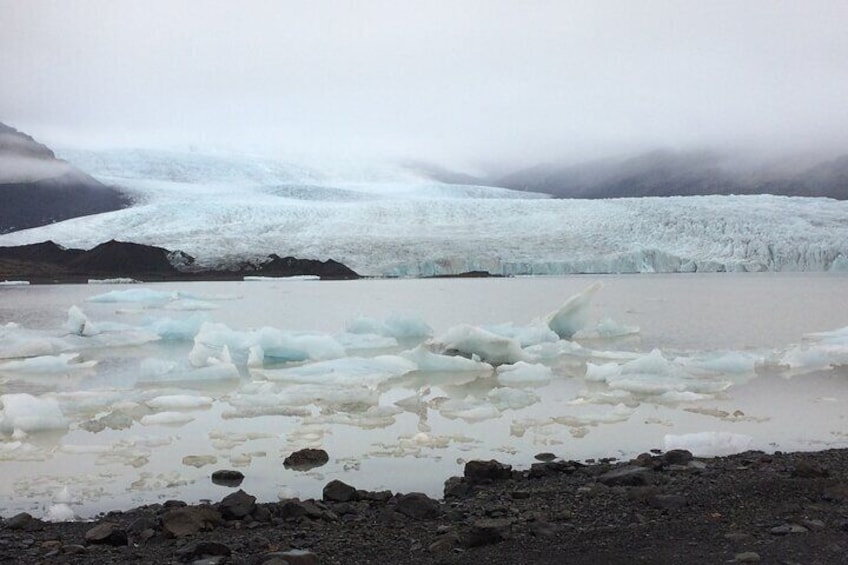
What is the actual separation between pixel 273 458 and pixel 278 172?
44455mm

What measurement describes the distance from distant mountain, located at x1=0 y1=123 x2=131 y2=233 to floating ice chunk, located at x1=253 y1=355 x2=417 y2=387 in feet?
152

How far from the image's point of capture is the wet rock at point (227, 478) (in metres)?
4.64

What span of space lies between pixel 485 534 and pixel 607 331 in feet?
32.4

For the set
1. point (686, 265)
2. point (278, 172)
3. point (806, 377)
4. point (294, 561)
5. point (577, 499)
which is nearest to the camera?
point (294, 561)

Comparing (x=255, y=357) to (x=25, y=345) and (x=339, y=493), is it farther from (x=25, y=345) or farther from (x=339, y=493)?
(x=339, y=493)

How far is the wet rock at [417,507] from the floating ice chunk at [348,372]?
4.34 m

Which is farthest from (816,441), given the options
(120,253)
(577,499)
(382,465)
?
(120,253)

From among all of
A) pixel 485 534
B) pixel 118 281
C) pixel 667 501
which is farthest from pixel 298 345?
pixel 118 281

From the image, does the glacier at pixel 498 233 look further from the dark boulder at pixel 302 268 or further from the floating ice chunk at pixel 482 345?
the floating ice chunk at pixel 482 345

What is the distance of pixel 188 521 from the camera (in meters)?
3.60

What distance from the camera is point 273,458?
17.3 ft

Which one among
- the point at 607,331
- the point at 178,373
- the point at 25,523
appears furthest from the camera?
the point at 607,331

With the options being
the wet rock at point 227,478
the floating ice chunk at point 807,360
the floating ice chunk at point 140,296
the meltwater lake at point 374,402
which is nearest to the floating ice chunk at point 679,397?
the meltwater lake at point 374,402

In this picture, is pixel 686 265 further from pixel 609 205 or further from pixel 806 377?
pixel 806 377
